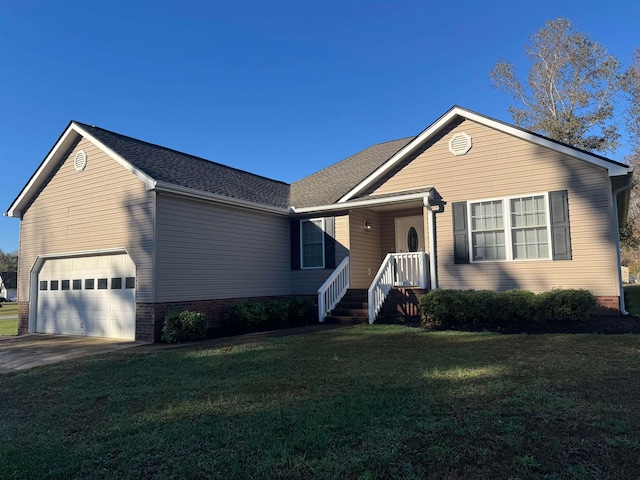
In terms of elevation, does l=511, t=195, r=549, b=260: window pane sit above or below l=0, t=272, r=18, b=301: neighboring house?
above

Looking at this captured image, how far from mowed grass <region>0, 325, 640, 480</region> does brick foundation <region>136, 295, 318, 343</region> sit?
295cm

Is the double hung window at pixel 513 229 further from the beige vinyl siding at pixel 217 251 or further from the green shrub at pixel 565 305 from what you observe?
the beige vinyl siding at pixel 217 251

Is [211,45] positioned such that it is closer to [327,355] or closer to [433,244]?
[433,244]

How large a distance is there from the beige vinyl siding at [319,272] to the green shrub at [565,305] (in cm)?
583

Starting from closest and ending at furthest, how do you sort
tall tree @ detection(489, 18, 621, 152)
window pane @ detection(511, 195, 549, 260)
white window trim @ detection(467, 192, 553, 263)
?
white window trim @ detection(467, 192, 553, 263)
window pane @ detection(511, 195, 549, 260)
tall tree @ detection(489, 18, 621, 152)

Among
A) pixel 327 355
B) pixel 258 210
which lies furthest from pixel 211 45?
pixel 327 355

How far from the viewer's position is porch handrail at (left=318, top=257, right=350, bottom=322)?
12.7 m

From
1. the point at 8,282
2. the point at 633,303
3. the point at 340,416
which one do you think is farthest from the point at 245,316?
the point at 8,282

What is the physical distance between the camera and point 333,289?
43.2 feet

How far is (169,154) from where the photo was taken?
46.3 feet

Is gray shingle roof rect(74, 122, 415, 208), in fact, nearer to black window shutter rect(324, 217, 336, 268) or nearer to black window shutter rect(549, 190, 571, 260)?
black window shutter rect(324, 217, 336, 268)

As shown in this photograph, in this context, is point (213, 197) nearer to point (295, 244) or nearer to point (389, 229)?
point (295, 244)

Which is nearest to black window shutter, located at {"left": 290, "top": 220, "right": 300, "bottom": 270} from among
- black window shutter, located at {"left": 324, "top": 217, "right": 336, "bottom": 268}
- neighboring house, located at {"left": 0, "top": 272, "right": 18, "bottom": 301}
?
black window shutter, located at {"left": 324, "top": 217, "right": 336, "bottom": 268}

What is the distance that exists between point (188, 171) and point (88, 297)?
184 inches
